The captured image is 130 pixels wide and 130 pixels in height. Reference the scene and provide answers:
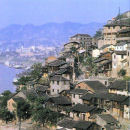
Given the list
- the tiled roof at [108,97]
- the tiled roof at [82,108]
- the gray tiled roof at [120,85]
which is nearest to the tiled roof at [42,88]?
the tiled roof at [108,97]

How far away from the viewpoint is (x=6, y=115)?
52.6 ft

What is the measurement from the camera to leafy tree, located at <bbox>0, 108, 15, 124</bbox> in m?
16.0

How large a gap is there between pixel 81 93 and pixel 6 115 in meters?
3.58

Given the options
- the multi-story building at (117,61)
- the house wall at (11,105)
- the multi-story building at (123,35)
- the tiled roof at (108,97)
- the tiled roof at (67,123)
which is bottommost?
the tiled roof at (67,123)

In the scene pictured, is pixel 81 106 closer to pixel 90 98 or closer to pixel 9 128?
pixel 90 98

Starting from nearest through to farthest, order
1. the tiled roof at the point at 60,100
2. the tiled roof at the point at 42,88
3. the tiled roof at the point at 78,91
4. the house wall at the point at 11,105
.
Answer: the tiled roof at the point at 78,91 < the tiled roof at the point at 60,100 < the house wall at the point at 11,105 < the tiled roof at the point at 42,88

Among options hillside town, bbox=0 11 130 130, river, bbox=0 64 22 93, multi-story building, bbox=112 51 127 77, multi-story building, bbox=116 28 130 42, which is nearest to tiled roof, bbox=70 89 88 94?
hillside town, bbox=0 11 130 130

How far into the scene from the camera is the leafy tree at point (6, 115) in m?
16.0

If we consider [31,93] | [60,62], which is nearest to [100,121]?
[31,93]

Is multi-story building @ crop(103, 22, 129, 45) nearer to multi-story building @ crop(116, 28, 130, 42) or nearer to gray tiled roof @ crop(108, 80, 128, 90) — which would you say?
multi-story building @ crop(116, 28, 130, 42)

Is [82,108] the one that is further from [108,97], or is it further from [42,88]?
[42,88]

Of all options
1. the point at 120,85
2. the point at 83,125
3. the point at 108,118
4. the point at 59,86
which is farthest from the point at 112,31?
the point at 83,125

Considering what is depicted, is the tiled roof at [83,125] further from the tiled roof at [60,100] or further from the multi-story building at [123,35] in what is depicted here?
the multi-story building at [123,35]

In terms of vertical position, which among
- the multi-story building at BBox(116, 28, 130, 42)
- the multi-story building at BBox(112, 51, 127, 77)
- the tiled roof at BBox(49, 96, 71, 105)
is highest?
the multi-story building at BBox(116, 28, 130, 42)
